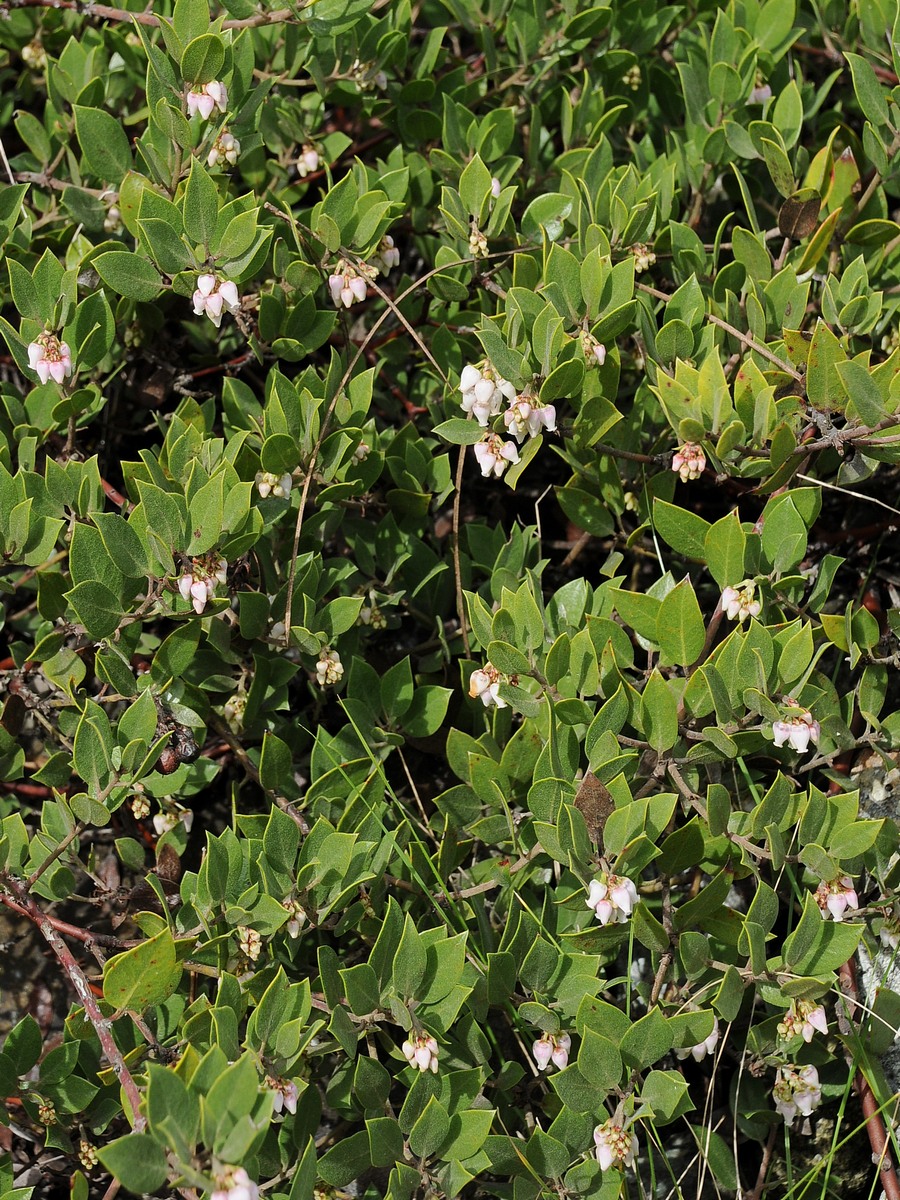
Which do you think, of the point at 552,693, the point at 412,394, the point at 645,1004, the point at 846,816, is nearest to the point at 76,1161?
the point at 645,1004

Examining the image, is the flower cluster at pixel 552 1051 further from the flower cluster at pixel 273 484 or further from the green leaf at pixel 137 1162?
the flower cluster at pixel 273 484

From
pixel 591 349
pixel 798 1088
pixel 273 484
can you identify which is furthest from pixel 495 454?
pixel 798 1088

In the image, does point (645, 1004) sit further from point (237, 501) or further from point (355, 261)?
point (355, 261)

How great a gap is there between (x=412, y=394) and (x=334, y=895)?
3.72ft

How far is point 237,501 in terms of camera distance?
178cm

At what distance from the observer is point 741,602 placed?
187cm

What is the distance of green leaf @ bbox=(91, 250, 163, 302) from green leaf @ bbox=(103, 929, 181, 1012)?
1.04 metres

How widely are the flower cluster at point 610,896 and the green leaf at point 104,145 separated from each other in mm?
1502

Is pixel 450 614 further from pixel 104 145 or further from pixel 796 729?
pixel 104 145

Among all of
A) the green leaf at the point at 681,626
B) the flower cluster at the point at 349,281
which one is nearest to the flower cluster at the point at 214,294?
the flower cluster at the point at 349,281

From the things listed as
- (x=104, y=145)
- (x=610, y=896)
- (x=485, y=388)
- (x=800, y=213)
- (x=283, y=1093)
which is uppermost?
(x=104, y=145)

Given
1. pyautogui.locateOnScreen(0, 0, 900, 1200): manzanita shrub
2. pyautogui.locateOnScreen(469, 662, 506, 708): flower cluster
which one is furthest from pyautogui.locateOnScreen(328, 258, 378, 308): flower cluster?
pyautogui.locateOnScreen(469, 662, 506, 708): flower cluster

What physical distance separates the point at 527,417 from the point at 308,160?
86 centimetres

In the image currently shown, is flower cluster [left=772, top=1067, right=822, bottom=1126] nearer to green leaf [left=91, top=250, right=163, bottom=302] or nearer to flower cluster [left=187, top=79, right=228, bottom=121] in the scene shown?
green leaf [left=91, top=250, right=163, bottom=302]
